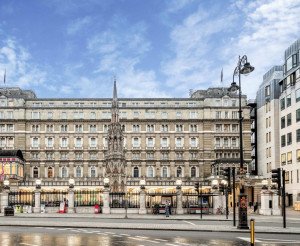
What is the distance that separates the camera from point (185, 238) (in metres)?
26.7

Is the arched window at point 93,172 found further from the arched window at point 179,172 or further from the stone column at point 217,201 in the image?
the stone column at point 217,201

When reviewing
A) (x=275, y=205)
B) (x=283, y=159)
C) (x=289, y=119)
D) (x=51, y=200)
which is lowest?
(x=51, y=200)

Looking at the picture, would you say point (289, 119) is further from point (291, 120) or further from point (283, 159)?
point (283, 159)

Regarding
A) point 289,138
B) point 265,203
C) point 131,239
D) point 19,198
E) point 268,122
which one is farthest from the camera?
point 268,122

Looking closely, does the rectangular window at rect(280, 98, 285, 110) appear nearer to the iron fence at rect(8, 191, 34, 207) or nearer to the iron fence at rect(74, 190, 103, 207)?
the iron fence at rect(74, 190, 103, 207)

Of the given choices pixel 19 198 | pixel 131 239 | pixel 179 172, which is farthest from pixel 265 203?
pixel 179 172

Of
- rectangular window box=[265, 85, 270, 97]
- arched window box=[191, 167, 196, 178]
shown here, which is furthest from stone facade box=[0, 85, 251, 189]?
rectangular window box=[265, 85, 270, 97]

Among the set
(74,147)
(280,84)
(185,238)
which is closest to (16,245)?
(185,238)

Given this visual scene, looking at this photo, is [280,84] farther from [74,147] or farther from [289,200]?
[74,147]

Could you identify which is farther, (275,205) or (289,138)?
(289,138)

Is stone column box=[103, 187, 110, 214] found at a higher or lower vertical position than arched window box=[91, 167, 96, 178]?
lower

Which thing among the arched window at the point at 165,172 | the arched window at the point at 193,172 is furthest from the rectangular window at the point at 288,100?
the arched window at the point at 165,172

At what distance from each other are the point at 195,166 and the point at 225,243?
306 ft

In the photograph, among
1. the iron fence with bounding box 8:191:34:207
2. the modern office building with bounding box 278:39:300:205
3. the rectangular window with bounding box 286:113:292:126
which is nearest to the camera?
the iron fence with bounding box 8:191:34:207
